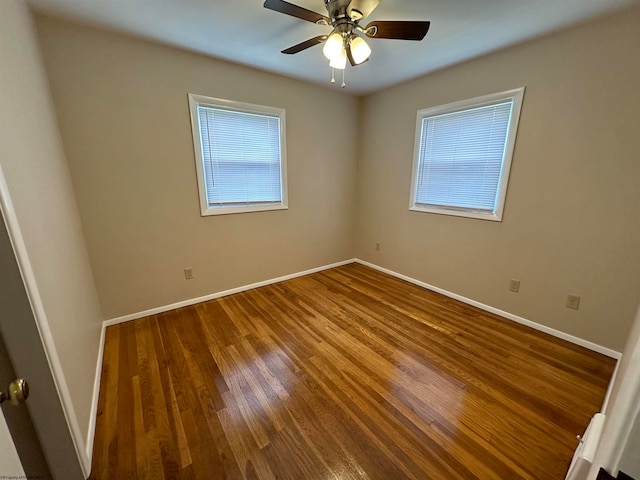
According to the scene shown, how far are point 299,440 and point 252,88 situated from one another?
122 inches

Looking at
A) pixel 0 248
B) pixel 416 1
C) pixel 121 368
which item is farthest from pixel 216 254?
pixel 416 1

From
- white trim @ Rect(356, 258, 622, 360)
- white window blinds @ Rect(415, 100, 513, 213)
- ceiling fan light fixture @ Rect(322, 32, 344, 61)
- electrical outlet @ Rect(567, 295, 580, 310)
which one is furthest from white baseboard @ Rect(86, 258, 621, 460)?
ceiling fan light fixture @ Rect(322, 32, 344, 61)

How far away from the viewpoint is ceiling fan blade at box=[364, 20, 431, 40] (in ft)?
4.59

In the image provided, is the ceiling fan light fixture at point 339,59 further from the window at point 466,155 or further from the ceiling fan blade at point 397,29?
the window at point 466,155

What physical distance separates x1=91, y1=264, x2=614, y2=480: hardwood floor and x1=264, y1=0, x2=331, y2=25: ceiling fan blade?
2236mm

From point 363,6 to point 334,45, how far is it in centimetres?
24

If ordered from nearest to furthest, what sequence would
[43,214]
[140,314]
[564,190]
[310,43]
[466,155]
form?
[43,214]
[310,43]
[564,190]
[140,314]
[466,155]

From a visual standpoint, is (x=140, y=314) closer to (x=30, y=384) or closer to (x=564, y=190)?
(x=30, y=384)

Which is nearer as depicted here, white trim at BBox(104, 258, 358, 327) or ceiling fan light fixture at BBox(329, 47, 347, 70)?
ceiling fan light fixture at BBox(329, 47, 347, 70)

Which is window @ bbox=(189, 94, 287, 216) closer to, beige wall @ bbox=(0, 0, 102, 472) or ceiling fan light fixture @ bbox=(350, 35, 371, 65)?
beige wall @ bbox=(0, 0, 102, 472)

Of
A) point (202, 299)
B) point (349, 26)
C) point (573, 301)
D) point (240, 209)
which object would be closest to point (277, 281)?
point (202, 299)

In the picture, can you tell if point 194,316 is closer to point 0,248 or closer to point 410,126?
point 0,248

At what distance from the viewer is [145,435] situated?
1.34 metres

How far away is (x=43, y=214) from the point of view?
1241 millimetres
